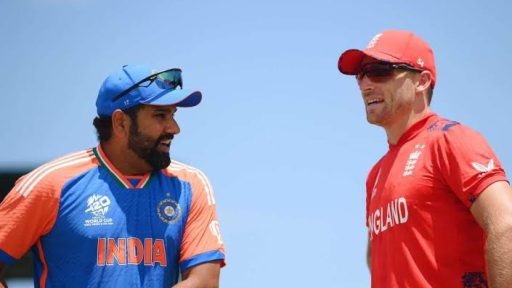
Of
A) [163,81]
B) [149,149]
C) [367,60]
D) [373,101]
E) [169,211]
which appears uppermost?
[367,60]

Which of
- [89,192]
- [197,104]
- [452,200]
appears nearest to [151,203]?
[89,192]

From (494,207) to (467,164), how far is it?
271mm

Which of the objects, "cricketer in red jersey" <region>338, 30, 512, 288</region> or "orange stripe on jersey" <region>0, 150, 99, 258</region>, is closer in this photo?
"cricketer in red jersey" <region>338, 30, 512, 288</region>

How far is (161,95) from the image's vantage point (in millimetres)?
5551

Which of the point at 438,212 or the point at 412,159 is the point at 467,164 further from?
the point at 412,159

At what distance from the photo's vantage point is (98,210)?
17.3ft

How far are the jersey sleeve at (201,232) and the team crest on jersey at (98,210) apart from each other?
0.49 metres

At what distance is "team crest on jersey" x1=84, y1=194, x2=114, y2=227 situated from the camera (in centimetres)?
523

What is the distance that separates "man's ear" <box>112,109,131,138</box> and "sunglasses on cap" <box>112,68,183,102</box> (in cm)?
10

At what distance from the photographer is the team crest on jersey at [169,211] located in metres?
5.36

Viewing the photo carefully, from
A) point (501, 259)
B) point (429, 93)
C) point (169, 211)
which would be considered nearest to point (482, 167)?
point (501, 259)

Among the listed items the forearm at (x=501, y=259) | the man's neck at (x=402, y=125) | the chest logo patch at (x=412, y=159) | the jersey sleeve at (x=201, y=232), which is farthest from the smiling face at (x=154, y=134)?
the forearm at (x=501, y=259)

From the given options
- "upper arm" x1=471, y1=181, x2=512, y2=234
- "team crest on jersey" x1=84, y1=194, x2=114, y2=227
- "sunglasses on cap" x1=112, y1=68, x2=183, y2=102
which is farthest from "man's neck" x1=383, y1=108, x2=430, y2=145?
"team crest on jersey" x1=84, y1=194, x2=114, y2=227

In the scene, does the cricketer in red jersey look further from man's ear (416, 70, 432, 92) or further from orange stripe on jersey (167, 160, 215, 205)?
orange stripe on jersey (167, 160, 215, 205)
